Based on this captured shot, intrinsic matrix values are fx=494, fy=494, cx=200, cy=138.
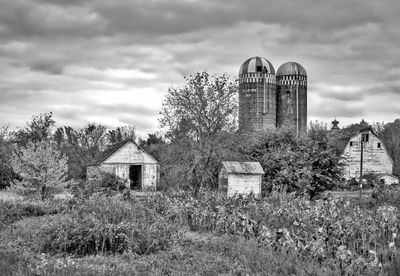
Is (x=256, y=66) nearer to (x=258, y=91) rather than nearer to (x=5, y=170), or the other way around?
(x=258, y=91)

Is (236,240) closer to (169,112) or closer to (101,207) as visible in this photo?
(101,207)

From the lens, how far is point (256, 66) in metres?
66.1

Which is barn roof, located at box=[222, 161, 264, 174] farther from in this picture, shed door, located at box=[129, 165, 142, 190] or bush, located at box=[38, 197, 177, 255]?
shed door, located at box=[129, 165, 142, 190]

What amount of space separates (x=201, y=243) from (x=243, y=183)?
1650 centimetres

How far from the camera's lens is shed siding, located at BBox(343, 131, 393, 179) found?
5241 cm

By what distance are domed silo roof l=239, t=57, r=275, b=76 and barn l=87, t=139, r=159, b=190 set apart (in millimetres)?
29693

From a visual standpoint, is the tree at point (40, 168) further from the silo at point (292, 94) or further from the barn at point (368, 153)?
the silo at point (292, 94)

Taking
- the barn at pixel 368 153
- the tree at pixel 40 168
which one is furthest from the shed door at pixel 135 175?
the barn at pixel 368 153

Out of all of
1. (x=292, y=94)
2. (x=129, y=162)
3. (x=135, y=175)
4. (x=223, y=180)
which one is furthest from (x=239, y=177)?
(x=292, y=94)

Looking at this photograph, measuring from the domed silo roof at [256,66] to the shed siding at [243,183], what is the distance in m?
41.4

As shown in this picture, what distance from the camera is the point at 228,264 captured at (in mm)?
7660

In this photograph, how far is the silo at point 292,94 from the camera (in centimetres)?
6756

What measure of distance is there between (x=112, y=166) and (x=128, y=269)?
31.7 m

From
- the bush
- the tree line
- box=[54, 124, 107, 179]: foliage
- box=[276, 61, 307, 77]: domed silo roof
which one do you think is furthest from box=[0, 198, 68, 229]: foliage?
box=[276, 61, 307, 77]: domed silo roof
